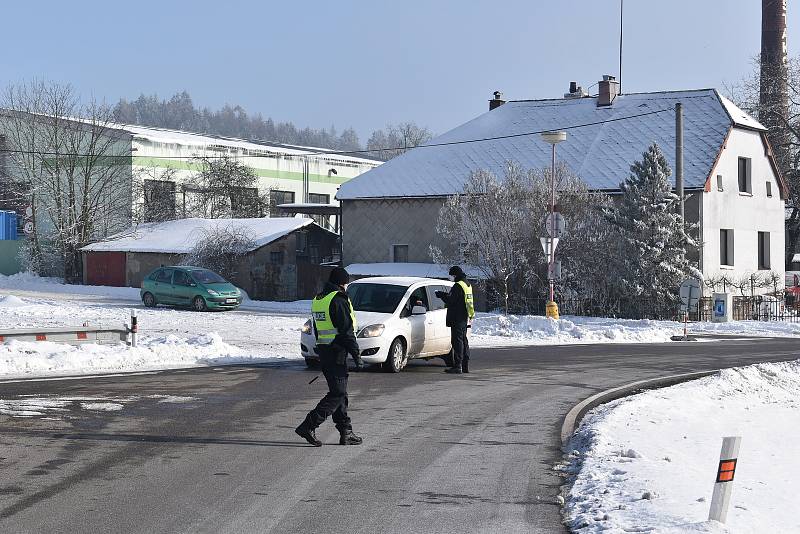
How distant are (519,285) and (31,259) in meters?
33.1

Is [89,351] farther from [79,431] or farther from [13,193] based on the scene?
[13,193]

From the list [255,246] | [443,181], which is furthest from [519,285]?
[255,246]

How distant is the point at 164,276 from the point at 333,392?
31.2 metres

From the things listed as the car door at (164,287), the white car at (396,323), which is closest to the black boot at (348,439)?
the white car at (396,323)

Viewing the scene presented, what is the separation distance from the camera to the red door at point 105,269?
57031mm

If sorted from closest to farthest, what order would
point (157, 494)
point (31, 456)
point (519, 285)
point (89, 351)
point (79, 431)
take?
point (157, 494)
point (31, 456)
point (79, 431)
point (89, 351)
point (519, 285)

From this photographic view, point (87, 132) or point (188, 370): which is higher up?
point (87, 132)

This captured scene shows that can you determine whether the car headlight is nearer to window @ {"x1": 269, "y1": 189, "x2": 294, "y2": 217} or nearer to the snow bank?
the snow bank

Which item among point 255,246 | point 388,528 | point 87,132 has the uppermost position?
point 87,132

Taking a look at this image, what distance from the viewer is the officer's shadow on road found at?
1156 centimetres

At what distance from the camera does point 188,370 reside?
1959 cm

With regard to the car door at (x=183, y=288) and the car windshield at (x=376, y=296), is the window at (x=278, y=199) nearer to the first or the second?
the car door at (x=183, y=288)

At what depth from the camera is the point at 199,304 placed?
132ft

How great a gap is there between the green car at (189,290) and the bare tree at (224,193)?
2780 centimetres
